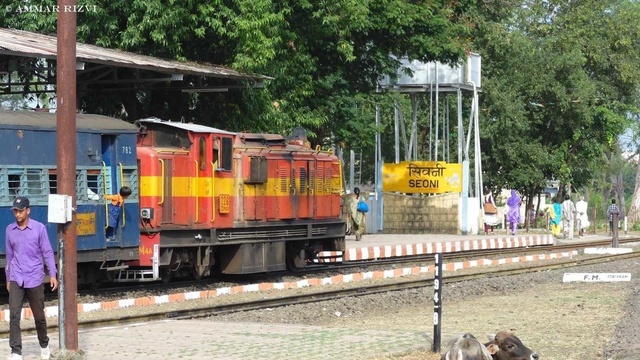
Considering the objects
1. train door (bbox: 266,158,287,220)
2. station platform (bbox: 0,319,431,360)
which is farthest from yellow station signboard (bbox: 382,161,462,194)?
station platform (bbox: 0,319,431,360)

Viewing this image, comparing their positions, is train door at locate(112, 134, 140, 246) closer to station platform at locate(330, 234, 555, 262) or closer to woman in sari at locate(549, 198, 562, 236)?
station platform at locate(330, 234, 555, 262)

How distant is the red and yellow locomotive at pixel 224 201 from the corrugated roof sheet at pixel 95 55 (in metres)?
1.60

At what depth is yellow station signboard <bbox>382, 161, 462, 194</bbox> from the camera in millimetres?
42781

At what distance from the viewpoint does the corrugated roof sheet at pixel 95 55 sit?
20.5 m

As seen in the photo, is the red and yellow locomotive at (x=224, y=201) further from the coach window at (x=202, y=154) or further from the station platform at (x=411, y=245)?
the station platform at (x=411, y=245)

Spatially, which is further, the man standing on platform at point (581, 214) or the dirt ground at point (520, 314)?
the man standing on platform at point (581, 214)

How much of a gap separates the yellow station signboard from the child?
23931 millimetres

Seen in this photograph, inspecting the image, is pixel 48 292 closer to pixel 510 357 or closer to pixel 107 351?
pixel 107 351

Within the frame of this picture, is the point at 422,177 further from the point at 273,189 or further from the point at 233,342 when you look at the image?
the point at 233,342

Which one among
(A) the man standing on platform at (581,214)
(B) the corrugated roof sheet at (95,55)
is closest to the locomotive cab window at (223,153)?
(B) the corrugated roof sheet at (95,55)

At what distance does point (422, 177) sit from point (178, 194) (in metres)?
22.7

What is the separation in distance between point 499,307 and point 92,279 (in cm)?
703

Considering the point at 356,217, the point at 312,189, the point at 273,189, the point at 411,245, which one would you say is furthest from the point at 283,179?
the point at 356,217

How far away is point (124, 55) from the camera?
24891 millimetres
